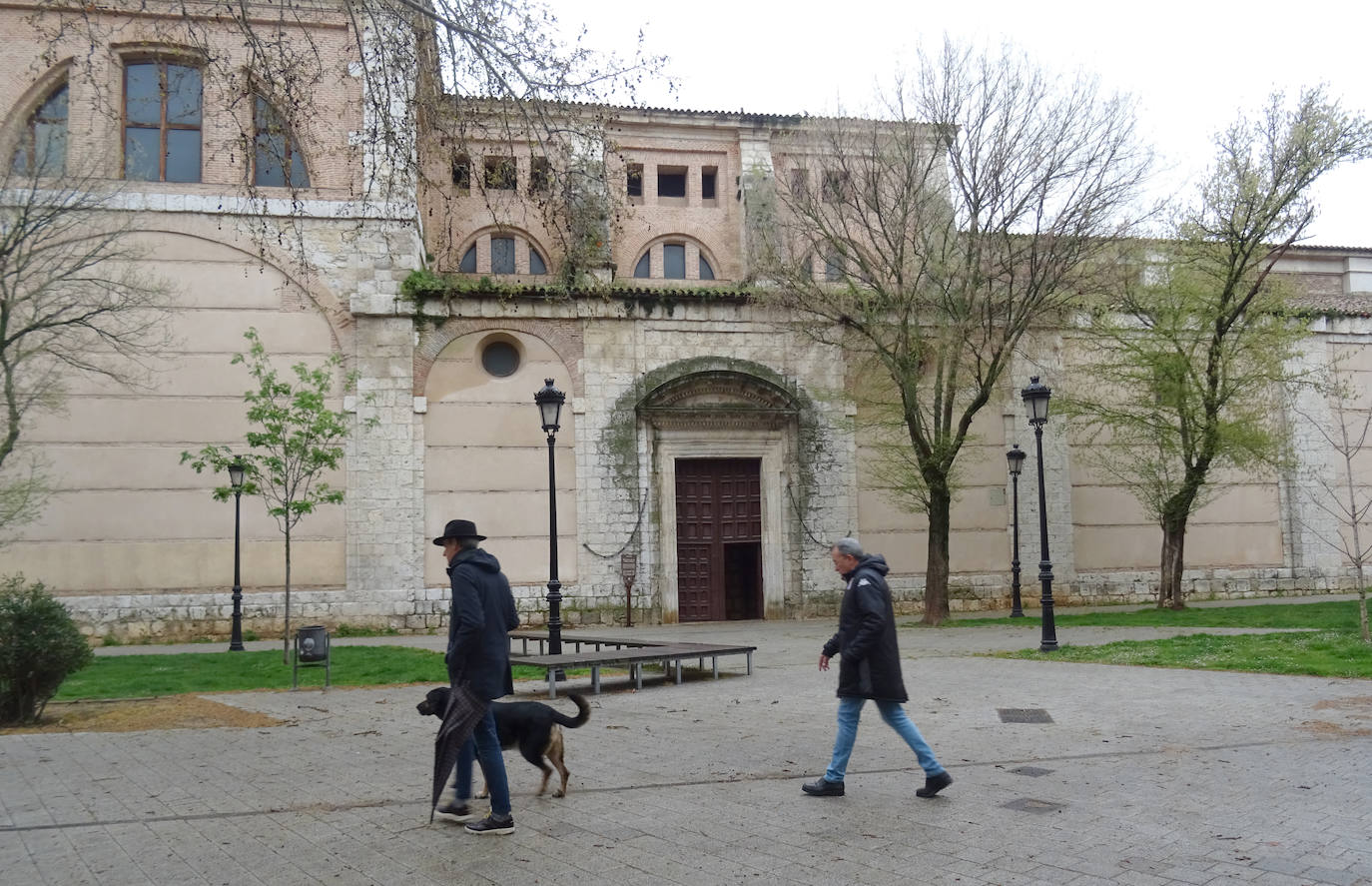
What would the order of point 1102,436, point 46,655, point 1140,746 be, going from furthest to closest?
point 1102,436 < point 46,655 < point 1140,746

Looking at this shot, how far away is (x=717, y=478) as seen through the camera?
2511 cm

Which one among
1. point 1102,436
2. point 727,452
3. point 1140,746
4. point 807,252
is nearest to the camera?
point 1140,746

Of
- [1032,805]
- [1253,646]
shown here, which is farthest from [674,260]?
[1032,805]

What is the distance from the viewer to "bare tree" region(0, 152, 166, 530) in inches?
757

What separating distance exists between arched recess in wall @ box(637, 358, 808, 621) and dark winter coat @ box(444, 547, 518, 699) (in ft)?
59.1

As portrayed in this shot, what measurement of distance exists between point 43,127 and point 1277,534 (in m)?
31.2

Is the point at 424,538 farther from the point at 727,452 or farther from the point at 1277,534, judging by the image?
the point at 1277,534

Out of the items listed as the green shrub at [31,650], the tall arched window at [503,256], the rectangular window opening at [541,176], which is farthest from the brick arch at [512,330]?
the rectangular window opening at [541,176]

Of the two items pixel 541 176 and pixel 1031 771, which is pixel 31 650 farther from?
pixel 1031 771

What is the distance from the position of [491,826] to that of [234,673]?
34.7 feet

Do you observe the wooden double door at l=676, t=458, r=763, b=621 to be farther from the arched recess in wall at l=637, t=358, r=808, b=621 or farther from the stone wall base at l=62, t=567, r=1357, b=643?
the stone wall base at l=62, t=567, r=1357, b=643

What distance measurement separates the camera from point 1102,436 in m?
26.9

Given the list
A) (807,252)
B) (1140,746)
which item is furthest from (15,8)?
(1140,746)

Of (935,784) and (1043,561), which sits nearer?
(935,784)
